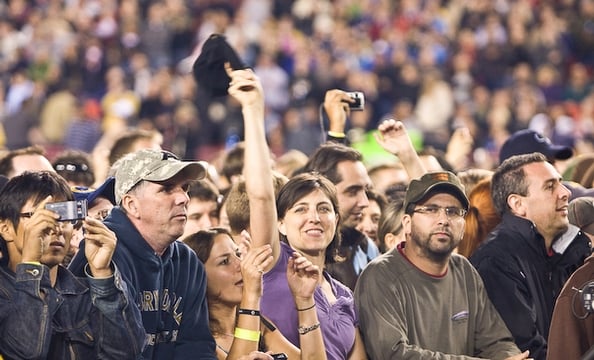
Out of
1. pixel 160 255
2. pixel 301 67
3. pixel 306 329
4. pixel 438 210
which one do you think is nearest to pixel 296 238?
pixel 306 329

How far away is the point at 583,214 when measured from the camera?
717 centimetres

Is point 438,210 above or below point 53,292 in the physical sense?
above

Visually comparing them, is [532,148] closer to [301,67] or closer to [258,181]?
[258,181]

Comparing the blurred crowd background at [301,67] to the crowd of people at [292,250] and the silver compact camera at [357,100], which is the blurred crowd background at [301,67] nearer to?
the crowd of people at [292,250]

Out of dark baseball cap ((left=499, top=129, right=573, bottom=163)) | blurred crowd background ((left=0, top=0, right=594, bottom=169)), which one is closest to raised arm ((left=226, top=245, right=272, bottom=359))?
dark baseball cap ((left=499, top=129, right=573, bottom=163))

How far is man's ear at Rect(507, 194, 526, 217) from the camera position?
724 centimetres

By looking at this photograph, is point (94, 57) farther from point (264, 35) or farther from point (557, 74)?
point (557, 74)

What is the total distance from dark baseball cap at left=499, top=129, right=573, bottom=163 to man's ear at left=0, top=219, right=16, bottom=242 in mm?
4131

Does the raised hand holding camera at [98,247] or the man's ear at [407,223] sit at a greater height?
the man's ear at [407,223]

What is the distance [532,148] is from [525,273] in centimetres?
178

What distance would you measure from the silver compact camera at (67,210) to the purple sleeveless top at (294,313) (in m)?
1.32

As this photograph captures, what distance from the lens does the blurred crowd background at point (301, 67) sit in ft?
62.5

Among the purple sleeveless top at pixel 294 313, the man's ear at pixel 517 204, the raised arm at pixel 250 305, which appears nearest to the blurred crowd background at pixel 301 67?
the man's ear at pixel 517 204

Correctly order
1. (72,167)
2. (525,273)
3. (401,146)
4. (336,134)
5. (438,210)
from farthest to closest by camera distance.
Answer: (336,134), (72,167), (401,146), (525,273), (438,210)
